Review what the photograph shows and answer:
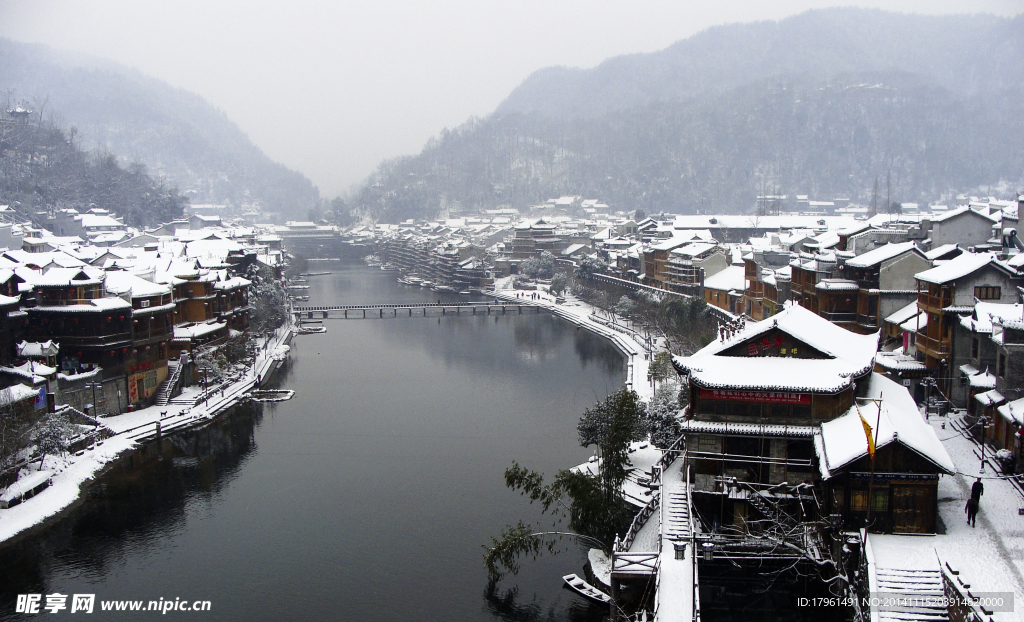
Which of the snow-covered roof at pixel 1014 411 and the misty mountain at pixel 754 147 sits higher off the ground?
the misty mountain at pixel 754 147

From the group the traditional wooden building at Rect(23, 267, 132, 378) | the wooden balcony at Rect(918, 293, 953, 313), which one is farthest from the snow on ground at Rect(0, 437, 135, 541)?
the wooden balcony at Rect(918, 293, 953, 313)

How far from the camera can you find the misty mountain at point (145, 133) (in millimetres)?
137875

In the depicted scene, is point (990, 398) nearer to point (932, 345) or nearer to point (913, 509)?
point (932, 345)

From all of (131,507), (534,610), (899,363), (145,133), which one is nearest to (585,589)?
(534,610)

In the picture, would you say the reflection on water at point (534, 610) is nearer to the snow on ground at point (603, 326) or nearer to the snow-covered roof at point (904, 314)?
the snow on ground at point (603, 326)

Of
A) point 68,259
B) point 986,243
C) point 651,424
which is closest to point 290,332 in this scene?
point 68,259

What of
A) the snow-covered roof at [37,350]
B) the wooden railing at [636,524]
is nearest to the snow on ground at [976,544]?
the wooden railing at [636,524]

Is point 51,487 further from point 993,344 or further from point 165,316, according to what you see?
point 993,344

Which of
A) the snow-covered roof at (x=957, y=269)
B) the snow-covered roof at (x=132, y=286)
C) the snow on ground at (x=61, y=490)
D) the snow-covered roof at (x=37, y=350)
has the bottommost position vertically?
the snow on ground at (x=61, y=490)

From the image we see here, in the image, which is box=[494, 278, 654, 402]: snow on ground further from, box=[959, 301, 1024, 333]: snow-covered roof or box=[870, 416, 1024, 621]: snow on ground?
box=[870, 416, 1024, 621]: snow on ground

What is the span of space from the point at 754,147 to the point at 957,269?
106 metres

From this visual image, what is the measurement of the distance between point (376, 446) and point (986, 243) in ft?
63.7

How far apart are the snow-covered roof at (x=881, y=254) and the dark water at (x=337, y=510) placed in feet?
30.0

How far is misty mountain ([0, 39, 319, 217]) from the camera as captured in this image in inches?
5428
